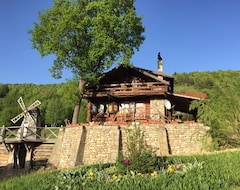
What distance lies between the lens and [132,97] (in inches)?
1014

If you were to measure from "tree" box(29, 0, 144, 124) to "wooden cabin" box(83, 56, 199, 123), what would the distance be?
216cm

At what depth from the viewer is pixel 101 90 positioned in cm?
2583

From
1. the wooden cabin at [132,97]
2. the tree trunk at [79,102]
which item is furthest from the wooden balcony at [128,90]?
the tree trunk at [79,102]

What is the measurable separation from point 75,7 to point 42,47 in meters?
4.53

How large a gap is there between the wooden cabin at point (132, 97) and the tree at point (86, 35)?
2156mm

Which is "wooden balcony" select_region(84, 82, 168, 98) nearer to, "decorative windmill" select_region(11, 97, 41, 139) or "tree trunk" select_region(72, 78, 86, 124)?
"tree trunk" select_region(72, 78, 86, 124)

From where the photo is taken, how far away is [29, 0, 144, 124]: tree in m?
23.3

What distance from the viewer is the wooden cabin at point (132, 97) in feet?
80.2

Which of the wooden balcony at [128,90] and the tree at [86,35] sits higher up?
the tree at [86,35]

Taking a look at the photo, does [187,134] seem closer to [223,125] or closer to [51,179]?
[223,125]

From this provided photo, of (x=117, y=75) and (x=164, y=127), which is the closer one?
(x=164, y=127)

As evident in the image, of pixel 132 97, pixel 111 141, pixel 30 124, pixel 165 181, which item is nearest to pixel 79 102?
pixel 30 124

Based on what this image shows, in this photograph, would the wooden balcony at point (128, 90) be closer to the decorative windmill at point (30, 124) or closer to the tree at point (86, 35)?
the tree at point (86, 35)

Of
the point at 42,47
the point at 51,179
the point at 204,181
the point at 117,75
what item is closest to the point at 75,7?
the point at 42,47
